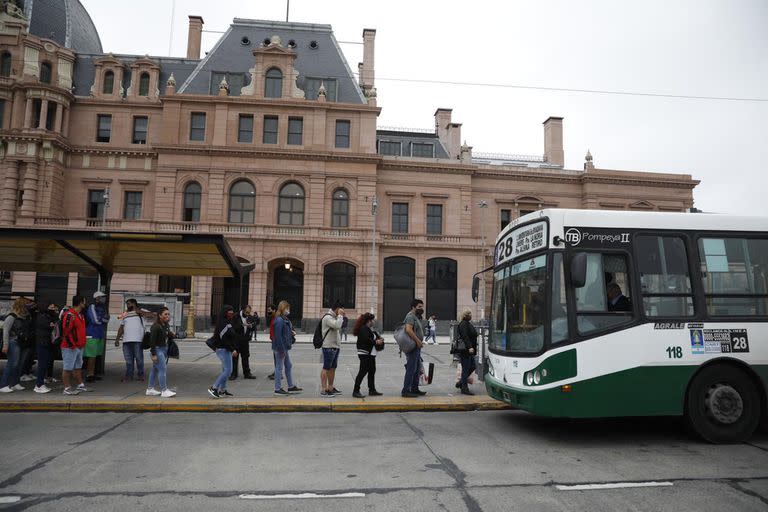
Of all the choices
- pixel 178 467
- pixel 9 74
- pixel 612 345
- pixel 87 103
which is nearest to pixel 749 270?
pixel 612 345

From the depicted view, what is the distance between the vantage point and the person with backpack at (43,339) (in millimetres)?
10742

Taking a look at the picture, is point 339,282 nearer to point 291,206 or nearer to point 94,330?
point 291,206

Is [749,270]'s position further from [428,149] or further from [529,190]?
[428,149]

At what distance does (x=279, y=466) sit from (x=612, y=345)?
16.1ft

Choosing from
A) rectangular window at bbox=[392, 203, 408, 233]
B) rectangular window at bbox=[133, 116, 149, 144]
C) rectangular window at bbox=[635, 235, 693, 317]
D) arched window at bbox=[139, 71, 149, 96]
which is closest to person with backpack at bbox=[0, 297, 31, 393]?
rectangular window at bbox=[635, 235, 693, 317]

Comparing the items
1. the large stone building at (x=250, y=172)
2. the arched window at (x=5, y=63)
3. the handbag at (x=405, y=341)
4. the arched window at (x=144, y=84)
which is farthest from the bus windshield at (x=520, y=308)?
the arched window at (x=5, y=63)

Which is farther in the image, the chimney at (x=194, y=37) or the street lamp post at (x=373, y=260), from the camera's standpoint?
the chimney at (x=194, y=37)

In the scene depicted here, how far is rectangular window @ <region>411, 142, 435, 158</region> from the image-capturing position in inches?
1812

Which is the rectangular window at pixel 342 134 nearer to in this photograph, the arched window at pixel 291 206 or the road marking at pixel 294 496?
the arched window at pixel 291 206

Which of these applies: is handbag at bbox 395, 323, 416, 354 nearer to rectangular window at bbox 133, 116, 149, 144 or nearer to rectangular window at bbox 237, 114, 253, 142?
rectangular window at bbox 237, 114, 253, 142

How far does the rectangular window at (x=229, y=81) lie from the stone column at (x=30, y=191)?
1364 cm

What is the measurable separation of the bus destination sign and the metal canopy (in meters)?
6.12

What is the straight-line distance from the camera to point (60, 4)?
139 ft

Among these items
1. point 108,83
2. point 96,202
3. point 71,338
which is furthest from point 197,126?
point 71,338
